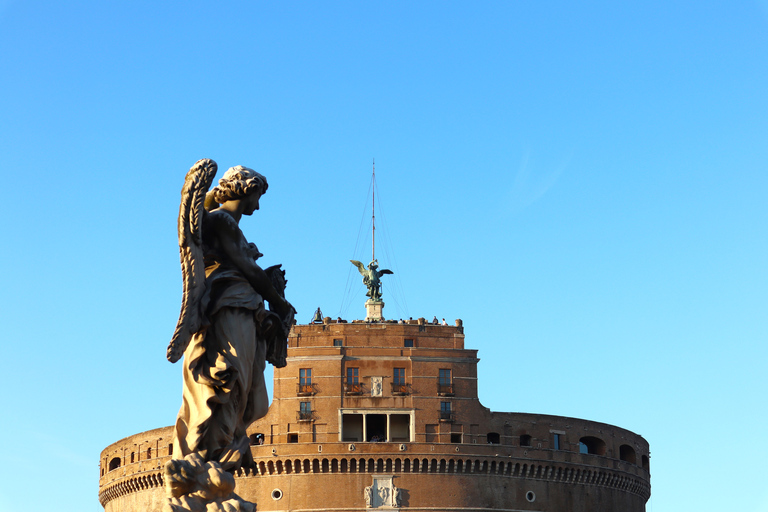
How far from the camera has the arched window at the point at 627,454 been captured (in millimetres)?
76562

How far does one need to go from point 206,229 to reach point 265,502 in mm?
62914

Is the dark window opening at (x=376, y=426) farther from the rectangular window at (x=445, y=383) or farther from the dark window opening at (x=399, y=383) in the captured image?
the rectangular window at (x=445, y=383)

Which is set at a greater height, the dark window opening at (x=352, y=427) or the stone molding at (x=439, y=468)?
the dark window opening at (x=352, y=427)

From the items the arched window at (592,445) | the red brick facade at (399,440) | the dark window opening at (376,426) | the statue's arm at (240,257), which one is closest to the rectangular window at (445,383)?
the red brick facade at (399,440)

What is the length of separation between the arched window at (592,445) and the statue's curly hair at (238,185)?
225 ft

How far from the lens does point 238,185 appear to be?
7.94 meters

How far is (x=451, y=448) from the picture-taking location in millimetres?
69438

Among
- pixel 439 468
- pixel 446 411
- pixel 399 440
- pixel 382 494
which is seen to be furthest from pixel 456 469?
pixel 382 494

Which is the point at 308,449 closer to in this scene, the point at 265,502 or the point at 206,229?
the point at 265,502

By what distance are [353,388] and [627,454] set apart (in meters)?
19.8

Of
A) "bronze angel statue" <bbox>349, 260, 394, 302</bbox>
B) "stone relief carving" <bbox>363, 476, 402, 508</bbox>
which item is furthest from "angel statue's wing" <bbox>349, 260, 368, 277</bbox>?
"stone relief carving" <bbox>363, 476, 402, 508</bbox>

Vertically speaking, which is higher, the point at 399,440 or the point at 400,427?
the point at 400,427

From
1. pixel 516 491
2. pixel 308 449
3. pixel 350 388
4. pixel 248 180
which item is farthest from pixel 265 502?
pixel 248 180

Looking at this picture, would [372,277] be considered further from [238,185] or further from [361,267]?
[238,185]
